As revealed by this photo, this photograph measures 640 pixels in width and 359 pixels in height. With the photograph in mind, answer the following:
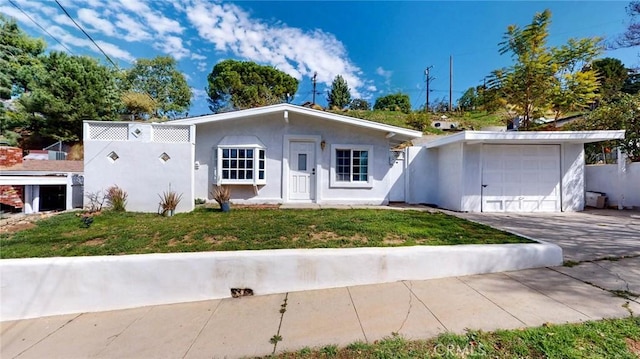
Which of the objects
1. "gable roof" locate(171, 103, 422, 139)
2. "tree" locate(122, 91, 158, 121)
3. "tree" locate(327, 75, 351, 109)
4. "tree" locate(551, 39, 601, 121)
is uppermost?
"tree" locate(327, 75, 351, 109)

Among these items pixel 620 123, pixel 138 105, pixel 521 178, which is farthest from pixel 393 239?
pixel 138 105

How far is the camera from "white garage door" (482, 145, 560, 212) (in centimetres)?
845

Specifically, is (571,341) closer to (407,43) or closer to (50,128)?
(407,43)

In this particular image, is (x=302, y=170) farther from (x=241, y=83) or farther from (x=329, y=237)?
(x=241, y=83)

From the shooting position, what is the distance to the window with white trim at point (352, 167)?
954cm

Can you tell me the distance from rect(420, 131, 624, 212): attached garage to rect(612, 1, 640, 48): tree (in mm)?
4591

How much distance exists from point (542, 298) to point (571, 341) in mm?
973

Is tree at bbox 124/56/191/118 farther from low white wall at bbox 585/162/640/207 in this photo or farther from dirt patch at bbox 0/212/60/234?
low white wall at bbox 585/162/640/207

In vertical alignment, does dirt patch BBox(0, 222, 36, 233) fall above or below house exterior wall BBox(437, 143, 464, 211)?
below

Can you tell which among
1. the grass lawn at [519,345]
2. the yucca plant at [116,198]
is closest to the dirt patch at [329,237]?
the grass lawn at [519,345]

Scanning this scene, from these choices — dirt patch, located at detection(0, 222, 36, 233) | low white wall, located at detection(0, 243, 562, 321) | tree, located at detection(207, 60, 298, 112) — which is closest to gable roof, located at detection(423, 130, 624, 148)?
low white wall, located at detection(0, 243, 562, 321)

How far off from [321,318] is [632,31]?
1448 cm

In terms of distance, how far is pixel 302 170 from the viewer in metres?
9.51

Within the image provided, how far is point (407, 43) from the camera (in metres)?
15.5
